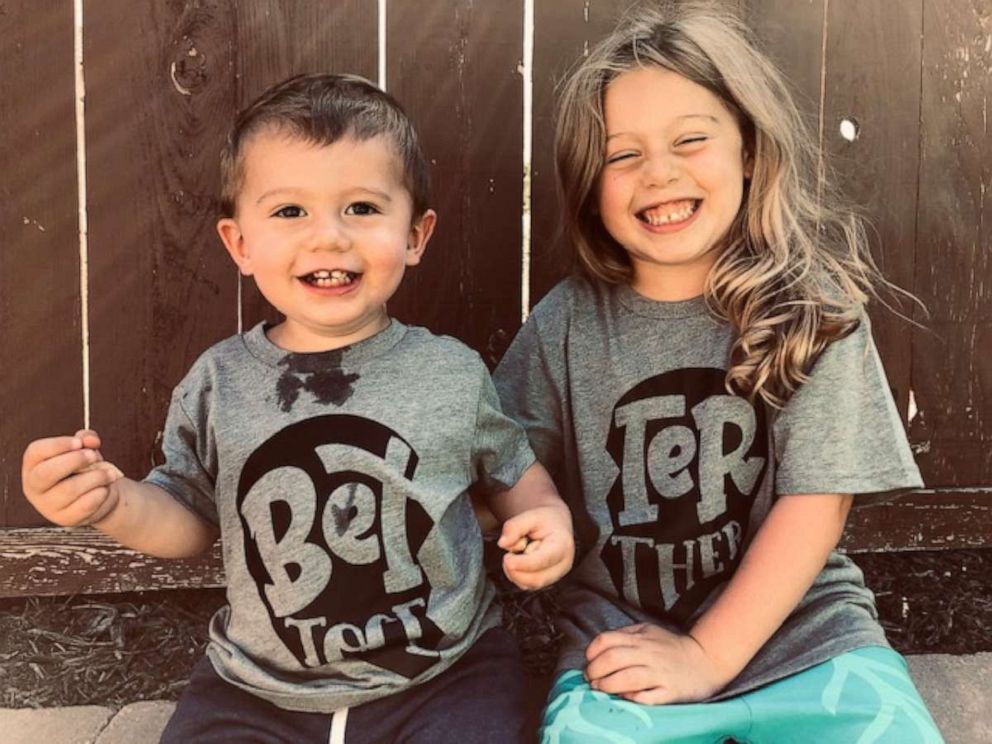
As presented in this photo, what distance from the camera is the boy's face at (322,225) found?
4.93ft

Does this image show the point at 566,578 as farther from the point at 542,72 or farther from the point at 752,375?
the point at 542,72

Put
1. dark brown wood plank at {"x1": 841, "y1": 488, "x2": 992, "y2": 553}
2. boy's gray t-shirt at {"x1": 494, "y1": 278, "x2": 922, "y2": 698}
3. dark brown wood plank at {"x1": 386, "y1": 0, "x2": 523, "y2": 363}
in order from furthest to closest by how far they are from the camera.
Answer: dark brown wood plank at {"x1": 841, "y1": 488, "x2": 992, "y2": 553}
dark brown wood plank at {"x1": 386, "y1": 0, "x2": 523, "y2": 363}
boy's gray t-shirt at {"x1": 494, "y1": 278, "x2": 922, "y2": 698}

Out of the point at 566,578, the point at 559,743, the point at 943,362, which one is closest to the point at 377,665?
the point at 559,743

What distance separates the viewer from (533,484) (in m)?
1.64

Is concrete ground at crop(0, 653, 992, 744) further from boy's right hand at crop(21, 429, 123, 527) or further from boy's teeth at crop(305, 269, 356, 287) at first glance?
boy's teeth at crop(305, 269, 356, 287)

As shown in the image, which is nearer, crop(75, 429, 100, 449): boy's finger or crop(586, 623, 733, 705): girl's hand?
crop(75, 429, 100, 449): boy's finger

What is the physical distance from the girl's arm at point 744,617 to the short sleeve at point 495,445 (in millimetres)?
293

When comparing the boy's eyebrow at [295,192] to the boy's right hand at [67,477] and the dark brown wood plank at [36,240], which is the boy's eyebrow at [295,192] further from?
the dark brown wood plank at [36,240]

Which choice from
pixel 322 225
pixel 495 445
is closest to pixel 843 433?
pixel 495 445

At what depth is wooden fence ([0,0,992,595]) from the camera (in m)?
1.91

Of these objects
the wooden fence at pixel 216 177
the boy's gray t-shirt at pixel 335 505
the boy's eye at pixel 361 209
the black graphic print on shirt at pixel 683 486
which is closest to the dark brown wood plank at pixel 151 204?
the wooden fence at pixel 216 177

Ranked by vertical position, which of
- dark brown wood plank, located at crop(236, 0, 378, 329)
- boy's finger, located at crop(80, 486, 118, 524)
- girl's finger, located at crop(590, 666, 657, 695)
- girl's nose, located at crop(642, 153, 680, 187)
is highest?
dark brown wood plank, located at crop(236, 0, 378, 329)

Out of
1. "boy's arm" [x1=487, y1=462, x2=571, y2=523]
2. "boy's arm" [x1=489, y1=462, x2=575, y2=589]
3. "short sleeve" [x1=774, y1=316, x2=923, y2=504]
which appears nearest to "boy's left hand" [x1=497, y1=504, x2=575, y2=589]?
"boy's arm" [x1=489, y1=462, x2=575, y2=589]

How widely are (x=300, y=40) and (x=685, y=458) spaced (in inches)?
41.7
